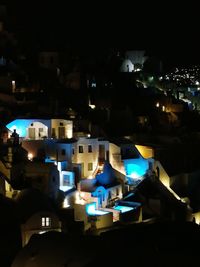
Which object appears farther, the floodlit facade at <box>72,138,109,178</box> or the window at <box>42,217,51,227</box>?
the floodlit facade at <box>72,138,109,178</box>

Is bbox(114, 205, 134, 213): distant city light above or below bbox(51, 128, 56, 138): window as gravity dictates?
below

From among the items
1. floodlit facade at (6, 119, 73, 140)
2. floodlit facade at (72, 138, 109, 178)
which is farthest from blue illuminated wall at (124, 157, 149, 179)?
floodlit facade at (6, 119, 73, 140)

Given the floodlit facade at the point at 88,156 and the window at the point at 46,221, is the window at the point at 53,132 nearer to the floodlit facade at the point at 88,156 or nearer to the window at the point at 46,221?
the floodlit facade at the point at 88,156

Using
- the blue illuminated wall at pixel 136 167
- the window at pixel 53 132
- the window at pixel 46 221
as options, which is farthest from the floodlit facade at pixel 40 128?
the window at pixel 46 221

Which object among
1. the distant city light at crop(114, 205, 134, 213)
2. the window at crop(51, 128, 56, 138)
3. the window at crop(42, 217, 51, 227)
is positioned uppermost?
the window at crop(51, 128, 56, 138)

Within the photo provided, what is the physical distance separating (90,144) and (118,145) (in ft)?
10.1

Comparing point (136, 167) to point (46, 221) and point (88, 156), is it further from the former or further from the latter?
point (46, 221)

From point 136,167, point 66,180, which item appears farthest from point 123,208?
point 136,167

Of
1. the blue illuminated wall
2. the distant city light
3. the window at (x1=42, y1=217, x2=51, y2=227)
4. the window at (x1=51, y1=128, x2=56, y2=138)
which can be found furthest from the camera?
the blue illuminated wall

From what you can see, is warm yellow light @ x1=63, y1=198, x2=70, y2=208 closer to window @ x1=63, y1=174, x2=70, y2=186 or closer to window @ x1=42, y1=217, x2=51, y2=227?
window @ x1=63, y1=174, x2=70, y2=186

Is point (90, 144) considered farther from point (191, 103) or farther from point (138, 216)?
point (191, 103)

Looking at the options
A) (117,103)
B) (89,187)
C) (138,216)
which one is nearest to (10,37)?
(117,103)

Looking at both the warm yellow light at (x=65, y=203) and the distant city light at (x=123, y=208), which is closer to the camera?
the warm yellow light at (x=65, y=203)

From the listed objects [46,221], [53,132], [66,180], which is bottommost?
[46,221]
